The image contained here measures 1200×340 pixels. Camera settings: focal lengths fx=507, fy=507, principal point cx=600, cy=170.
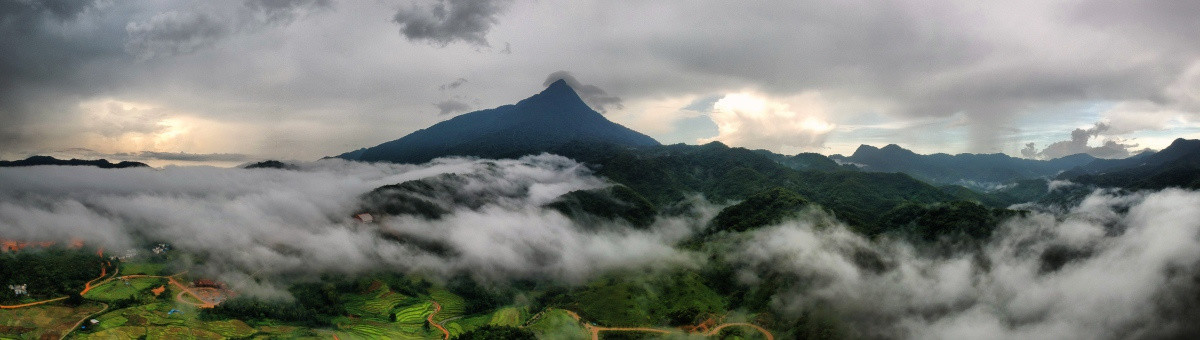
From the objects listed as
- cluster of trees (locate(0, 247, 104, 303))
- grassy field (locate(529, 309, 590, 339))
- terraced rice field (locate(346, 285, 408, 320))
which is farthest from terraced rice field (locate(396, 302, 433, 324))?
cluster of trees (locate(0, 247, 104, 303))

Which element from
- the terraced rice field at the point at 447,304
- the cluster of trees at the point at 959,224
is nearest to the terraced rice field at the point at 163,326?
the terraced rice field at the point at 447,304

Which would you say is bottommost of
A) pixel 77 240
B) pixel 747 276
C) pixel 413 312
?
pixel 413 312

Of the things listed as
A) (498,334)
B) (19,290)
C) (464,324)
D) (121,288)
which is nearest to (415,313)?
(464,324)

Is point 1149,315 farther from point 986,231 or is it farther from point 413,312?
point 413,312

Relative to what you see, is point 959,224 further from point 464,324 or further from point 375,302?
point 375,302

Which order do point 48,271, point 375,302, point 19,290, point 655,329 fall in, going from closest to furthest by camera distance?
point 655,329 < point 19,290 < point 48,271 < point 375,302

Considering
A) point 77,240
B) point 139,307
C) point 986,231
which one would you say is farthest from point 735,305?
point 77,240

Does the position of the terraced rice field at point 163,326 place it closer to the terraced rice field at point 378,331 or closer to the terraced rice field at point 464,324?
the terraced rice field at point 378,331

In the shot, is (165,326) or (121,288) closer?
(165,326)
